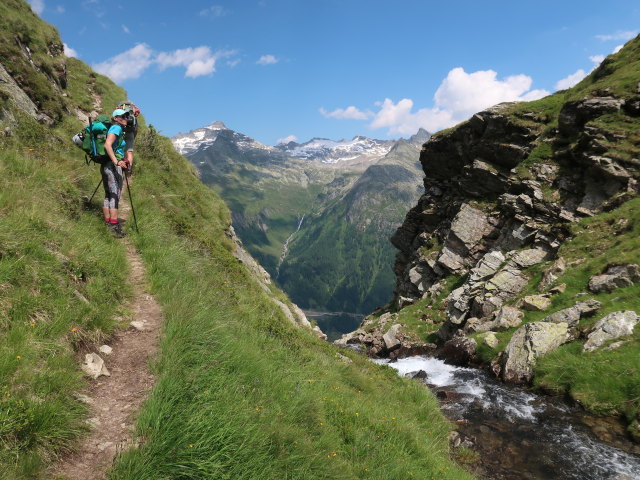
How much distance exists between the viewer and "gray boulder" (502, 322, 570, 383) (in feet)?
56.5

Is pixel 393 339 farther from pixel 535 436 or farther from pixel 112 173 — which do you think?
pixel 112 173

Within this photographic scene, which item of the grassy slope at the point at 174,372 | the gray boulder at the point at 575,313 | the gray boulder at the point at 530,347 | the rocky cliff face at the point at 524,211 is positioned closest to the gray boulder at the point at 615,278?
the rocky cliff face at the point at 524,211

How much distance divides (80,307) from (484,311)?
27253mm

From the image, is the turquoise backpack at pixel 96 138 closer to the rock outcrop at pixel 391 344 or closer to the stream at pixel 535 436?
the stream at pixel 535 436

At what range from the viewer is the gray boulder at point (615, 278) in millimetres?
18766

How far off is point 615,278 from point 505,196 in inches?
748

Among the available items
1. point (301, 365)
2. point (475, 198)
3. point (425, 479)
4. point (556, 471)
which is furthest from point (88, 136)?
point (475, 198)

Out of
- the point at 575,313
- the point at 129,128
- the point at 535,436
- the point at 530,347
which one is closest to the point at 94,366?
the point at 129,128

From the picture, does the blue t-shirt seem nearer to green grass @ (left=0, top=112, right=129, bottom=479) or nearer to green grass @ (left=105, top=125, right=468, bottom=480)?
green grass @ (left=0, top=112, right=129, bottom=479)

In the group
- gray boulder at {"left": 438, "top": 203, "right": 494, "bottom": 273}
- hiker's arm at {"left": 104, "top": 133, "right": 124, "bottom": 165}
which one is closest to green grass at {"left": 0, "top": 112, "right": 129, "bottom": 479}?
hiker's arm at {"left": 104, "top": 133, "right": 124, "bottom": 165}

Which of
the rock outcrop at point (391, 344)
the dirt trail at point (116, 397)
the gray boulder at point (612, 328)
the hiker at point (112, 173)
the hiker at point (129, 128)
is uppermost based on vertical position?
the hiker at point (129, 128)

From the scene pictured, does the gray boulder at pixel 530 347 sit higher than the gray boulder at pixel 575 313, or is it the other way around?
the gray boulder at pixel 575 313

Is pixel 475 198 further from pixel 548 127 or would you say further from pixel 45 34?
pixel 45 34

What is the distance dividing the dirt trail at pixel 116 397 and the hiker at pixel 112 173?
14.7 feet
